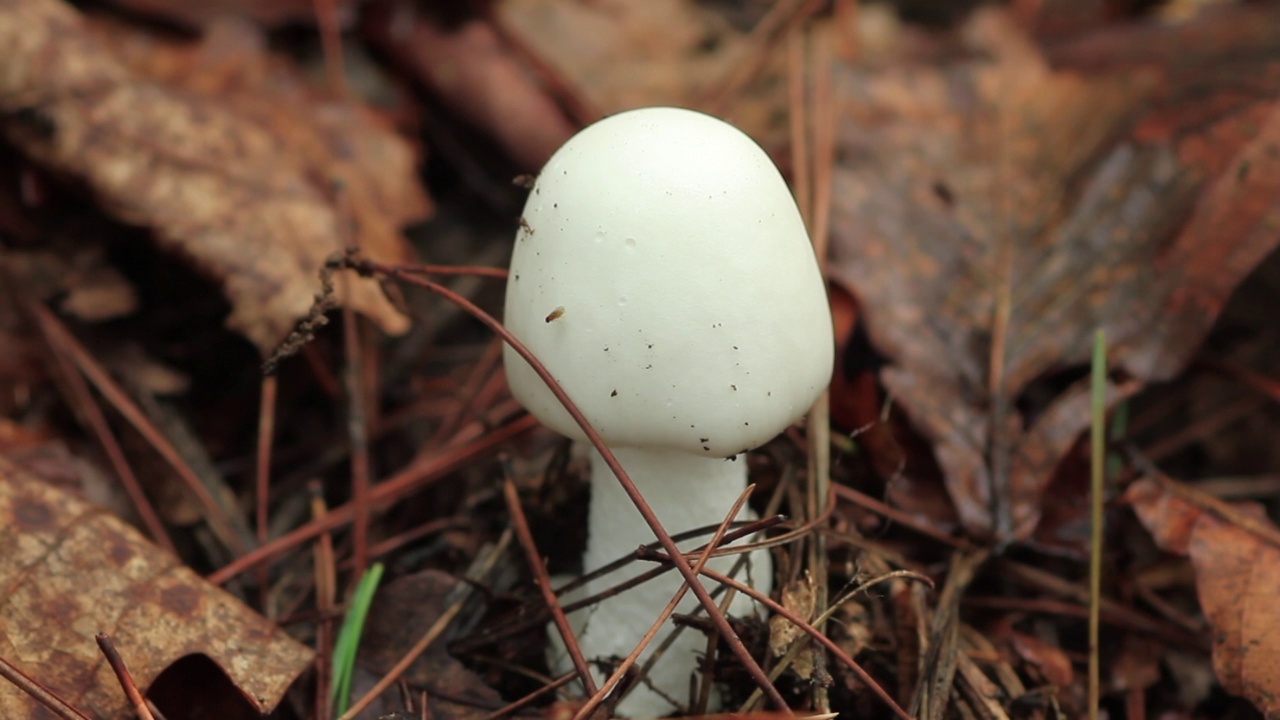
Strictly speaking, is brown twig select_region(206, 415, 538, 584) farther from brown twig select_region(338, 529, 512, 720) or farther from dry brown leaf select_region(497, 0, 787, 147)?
dry brown leaf select_region(497, 0, 787, 147)

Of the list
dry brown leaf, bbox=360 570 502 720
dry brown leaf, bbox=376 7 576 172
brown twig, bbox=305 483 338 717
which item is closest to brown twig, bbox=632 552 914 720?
dry brown leaf, bbox=360 570 502 720

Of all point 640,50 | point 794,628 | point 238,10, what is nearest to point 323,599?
point 794,628

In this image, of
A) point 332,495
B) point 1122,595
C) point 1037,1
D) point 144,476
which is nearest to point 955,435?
point 1122,595

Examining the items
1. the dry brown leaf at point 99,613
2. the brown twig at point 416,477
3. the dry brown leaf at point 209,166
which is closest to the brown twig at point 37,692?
the dry brown leaf at point 99,613

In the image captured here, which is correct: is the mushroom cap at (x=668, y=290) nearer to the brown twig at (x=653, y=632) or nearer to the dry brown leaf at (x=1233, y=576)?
the brown twig at (x=653, y=632)

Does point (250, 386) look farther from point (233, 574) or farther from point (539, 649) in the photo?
point (539, 649)

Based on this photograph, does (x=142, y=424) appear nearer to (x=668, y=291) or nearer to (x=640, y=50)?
(x=668, y=291)
